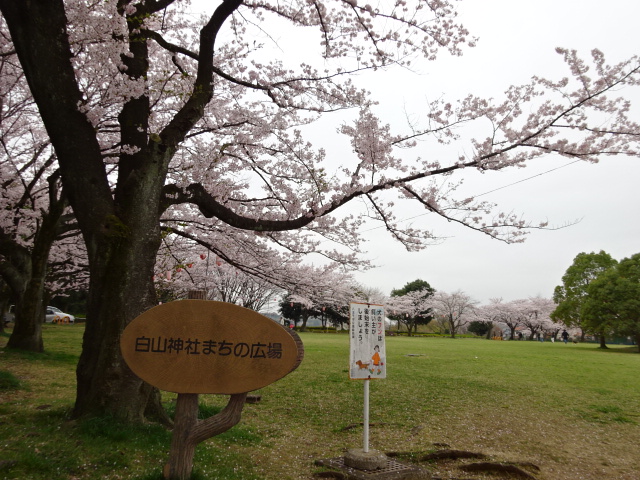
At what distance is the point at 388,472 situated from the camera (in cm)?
410

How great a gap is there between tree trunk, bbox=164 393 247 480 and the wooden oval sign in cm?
15

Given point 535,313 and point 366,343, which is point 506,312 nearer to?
point 535,313

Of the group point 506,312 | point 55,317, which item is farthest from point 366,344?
point 506,312

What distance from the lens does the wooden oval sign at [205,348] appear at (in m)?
3.21

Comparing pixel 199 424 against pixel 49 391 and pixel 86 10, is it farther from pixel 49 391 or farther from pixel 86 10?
pixel 86 10

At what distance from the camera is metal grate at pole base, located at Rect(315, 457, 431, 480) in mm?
3980

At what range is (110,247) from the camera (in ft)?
15.3

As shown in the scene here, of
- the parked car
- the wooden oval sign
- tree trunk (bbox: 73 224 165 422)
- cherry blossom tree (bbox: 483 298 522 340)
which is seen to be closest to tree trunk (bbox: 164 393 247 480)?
the wooden oval sign

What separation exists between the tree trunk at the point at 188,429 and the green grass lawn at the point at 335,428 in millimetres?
229

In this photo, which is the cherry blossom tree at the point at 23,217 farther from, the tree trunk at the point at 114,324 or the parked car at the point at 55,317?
the parked car at the point at 55,317

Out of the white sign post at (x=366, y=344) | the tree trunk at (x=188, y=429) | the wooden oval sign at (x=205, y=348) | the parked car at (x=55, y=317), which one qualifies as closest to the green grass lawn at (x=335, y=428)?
the tree trunk at (x=188, y=429)

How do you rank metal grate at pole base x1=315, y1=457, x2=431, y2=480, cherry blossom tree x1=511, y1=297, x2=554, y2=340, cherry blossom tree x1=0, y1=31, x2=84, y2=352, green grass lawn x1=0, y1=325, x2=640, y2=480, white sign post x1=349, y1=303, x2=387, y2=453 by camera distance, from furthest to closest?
cherry blossom tree x1=511, y1=297, x2=554, y2=340 < cherry blossom tree x1=0, y1=31, x2=84, y2=352 < white sign post x1=349, y1=303, x2=387, y2=453 < metal grate at pole base x1=315, y1=457, x2=431, y2=480 < green grass lawn x1=0, y1=325, x2=640, y2=480

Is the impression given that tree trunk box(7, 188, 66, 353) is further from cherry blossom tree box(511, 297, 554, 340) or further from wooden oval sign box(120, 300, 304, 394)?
cherry blossom tree box(511, 297, 554, 340)

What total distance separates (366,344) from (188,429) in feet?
7.05
